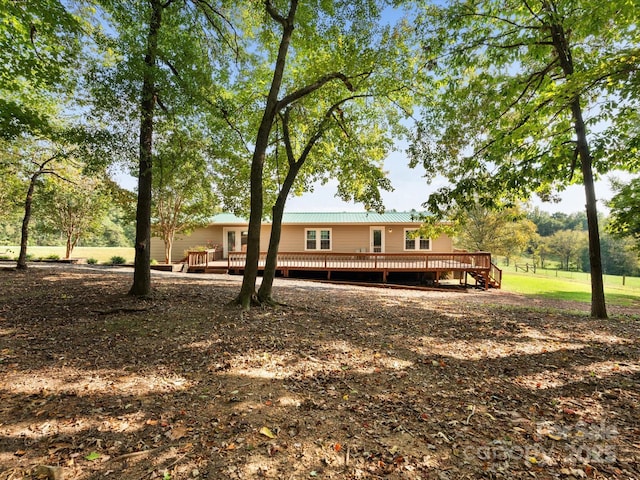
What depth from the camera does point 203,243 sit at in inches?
813

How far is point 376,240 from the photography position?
19391 mm

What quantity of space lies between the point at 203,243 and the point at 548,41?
19.8m

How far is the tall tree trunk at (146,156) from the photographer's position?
19.9 ft

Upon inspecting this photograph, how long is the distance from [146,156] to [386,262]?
12731 mm

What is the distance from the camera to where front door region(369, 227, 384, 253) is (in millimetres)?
19266

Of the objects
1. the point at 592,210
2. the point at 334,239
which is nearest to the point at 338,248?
the point at 334,239

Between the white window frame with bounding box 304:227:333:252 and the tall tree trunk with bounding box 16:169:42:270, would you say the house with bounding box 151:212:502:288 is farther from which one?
the tall tree trunk with bounding box 16:169:42:270

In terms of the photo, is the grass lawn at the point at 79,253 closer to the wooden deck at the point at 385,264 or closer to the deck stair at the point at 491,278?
the wooden deck at the point at 385,264

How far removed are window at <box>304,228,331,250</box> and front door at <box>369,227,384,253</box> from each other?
9.24 ft

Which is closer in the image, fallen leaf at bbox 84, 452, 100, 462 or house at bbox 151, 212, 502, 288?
fallen leaf at bbox 84, 452, 100, 462

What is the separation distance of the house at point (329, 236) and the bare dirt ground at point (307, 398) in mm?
13525

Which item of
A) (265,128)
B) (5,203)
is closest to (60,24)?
(265,128)

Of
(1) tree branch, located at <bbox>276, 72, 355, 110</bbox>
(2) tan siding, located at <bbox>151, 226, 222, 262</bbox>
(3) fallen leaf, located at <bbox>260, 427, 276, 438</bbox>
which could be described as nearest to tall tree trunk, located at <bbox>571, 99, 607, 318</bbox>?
(1) tree branch, located at <bbox>276, 72, 355, 110</bbox>

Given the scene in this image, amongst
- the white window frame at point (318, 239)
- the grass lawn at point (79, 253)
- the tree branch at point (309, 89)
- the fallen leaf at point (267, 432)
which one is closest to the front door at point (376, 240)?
the white window frame at point (318, 239)
